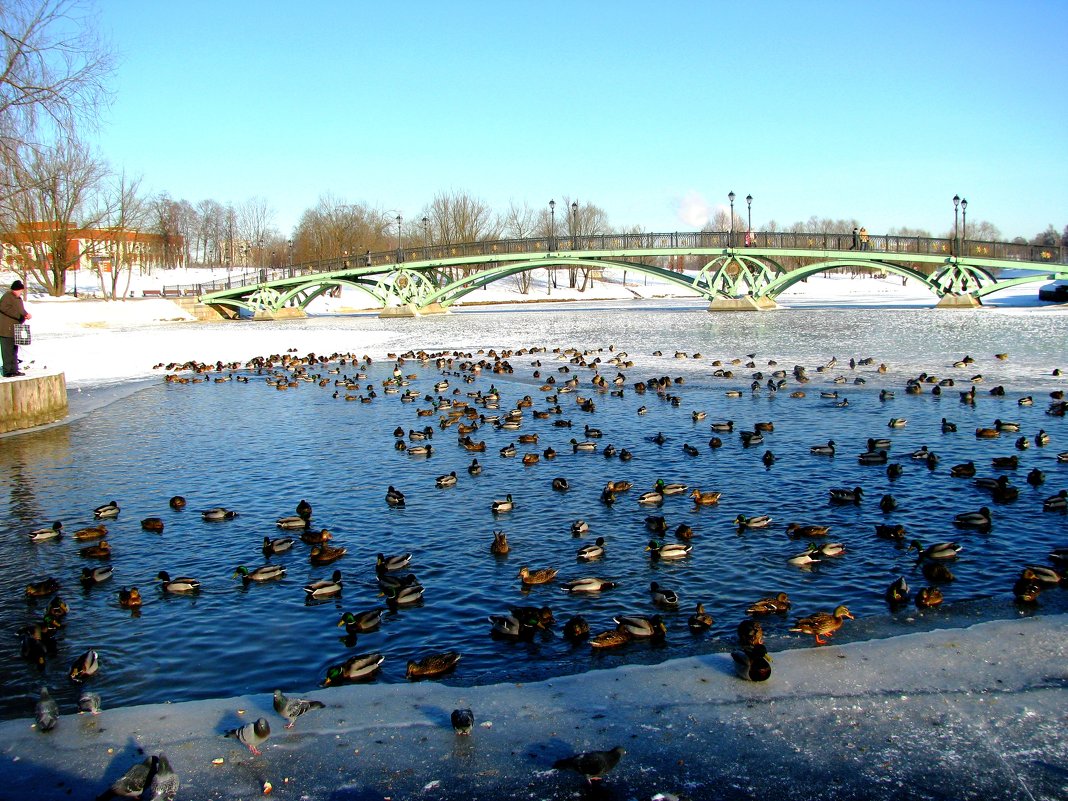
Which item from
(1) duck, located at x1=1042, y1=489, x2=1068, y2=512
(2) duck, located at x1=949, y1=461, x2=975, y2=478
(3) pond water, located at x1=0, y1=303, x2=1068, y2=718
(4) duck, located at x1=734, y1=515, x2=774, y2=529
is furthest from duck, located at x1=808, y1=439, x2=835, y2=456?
(4) duck, located at x1=734, y1=515, x2=774, y2=529

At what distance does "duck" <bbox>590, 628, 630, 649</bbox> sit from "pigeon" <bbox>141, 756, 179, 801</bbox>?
396cm

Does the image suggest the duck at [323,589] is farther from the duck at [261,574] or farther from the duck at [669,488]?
the duck at [669,488]

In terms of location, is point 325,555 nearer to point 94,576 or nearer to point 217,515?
point 94,576

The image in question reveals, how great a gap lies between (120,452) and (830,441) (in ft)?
47.6

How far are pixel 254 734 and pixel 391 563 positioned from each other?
4270mm

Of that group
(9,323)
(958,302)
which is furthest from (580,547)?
(958,302)

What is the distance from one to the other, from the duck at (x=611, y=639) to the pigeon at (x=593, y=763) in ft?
7.72

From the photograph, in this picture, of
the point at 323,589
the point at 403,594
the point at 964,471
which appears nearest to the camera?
the point at 403,594

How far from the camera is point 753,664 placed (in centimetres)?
783

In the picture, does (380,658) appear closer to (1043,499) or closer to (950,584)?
(950,584)

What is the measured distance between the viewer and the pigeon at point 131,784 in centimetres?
620

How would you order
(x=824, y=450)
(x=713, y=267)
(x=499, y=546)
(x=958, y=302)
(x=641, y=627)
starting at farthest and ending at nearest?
(x=713, y=267) → (x=958, y=302) → (x=824, y=450) → (x=499, y=546) → (x=641, y=627)

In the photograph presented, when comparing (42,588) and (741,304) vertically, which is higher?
(741,304)

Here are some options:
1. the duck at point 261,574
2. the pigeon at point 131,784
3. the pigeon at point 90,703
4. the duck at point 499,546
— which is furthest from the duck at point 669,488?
the pigeon at point 131,784
